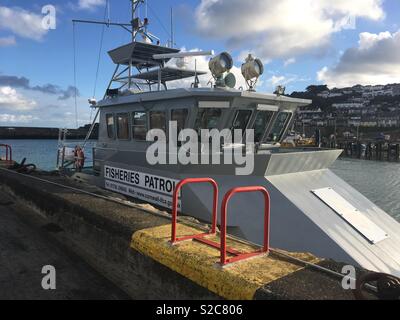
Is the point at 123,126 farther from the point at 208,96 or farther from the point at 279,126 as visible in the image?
the point at 279,126

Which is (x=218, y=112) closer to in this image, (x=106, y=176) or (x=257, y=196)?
(x=257, y=196)

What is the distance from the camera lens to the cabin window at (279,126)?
887cm

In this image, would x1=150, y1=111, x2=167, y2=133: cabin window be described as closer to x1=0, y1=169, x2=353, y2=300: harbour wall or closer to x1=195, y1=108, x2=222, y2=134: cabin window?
x1=195, y1=108, x2=222, y2=134: cabin window

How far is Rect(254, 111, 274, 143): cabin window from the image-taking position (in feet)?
27.3

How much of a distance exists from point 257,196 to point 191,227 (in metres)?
1.74

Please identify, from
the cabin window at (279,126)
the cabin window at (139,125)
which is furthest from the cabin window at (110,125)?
the cabin window at (279,126)

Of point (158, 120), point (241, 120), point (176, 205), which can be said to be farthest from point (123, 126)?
point (176, 205)

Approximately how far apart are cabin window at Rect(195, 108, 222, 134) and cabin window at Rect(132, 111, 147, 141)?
67.1 inches

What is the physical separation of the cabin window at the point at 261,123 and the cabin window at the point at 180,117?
1.69 m

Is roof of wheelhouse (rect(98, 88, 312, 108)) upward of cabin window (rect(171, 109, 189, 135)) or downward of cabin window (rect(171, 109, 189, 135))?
upward

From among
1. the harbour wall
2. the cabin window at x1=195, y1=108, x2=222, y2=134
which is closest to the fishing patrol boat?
the cabin window at x1=195, y1=108, x2=222, y2=134

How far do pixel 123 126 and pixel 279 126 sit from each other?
396 cm

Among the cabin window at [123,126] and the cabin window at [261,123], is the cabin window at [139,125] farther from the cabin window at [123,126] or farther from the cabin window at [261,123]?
the cabin window at [261,123]
